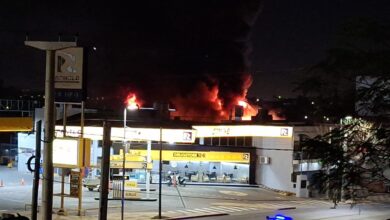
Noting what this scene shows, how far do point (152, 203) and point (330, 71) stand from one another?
33585mm

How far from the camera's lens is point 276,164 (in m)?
50.6

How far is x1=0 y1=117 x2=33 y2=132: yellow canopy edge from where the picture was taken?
26.8 metres

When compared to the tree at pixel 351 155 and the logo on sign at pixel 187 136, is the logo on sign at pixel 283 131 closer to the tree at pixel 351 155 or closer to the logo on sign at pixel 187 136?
the logo on sign at pixel 187 136

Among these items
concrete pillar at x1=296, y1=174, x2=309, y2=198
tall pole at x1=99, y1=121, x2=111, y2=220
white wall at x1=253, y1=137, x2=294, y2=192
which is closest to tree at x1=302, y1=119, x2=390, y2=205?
tall pole at x1=99, y1=121, x2=111, y2=220

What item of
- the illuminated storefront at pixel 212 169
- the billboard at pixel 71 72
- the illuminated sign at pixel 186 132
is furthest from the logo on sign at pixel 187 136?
the billboard at pixel 71 72

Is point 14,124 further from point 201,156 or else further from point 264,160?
point 264,160

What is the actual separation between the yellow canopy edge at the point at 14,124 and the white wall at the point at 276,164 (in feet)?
83.6

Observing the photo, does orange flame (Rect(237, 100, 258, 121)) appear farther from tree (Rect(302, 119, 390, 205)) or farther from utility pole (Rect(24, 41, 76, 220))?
tree (Rect(302, 119, 390, 205))

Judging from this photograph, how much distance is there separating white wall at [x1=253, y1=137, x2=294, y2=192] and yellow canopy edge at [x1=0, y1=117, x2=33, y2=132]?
2549 cm

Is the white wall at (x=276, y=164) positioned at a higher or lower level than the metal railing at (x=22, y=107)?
lower

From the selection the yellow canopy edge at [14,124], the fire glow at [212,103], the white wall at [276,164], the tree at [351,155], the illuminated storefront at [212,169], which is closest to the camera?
the tree at [351,155]

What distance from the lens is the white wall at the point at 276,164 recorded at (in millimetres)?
49094

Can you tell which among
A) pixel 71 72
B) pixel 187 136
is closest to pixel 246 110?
pixel 187 136

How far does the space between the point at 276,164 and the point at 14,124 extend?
28.3 meters
